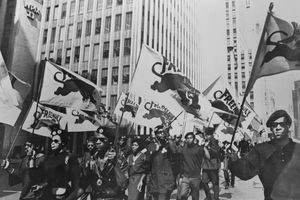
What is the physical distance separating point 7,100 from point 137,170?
2.57 m

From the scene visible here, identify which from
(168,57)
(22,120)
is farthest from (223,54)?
(22,120)

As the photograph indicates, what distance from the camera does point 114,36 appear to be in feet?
19.0

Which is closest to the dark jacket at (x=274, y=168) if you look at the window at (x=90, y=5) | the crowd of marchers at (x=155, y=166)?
the crowd of marchers at (x=155, y=166)

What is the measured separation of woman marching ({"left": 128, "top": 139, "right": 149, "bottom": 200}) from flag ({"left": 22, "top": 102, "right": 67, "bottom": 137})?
1.49 meters

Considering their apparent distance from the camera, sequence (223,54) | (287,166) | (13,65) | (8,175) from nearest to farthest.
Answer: (287,166)
(223,54)
(8,175)
(13,65)

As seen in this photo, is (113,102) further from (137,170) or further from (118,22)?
(118,22)

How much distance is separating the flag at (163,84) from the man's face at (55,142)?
1622 mm

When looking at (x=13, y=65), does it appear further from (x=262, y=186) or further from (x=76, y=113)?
(x=262, y=186)

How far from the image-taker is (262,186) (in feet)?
13.7

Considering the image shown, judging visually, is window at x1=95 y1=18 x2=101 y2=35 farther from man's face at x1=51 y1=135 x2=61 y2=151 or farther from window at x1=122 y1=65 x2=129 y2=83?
man's face at x1=51 y1=135 x2=61 y2=151

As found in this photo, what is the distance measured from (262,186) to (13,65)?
182 inches

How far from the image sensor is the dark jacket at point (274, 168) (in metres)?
3.98

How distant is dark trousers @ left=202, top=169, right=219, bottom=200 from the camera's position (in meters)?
4.49

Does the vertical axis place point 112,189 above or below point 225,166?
below
